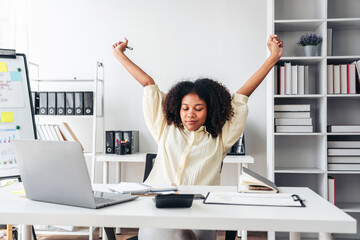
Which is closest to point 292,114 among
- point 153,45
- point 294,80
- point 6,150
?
point 294,80

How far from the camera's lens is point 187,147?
1732 millimetres

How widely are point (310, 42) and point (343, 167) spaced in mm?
1048

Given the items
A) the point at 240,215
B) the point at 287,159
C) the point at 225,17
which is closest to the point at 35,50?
the point at 225,17

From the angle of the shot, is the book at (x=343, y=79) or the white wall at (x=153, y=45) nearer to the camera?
the book at (x=343, y=79)

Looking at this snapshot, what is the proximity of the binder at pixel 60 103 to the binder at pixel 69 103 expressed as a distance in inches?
1.1

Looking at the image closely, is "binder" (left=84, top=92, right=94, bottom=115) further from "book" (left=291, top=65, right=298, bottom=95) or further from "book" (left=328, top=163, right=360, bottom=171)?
"book" (left=328, top=163, right=360, bottom=171)

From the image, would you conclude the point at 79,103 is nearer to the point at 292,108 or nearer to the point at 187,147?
the point at 187,147

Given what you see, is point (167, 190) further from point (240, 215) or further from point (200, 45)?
point (200, 45)

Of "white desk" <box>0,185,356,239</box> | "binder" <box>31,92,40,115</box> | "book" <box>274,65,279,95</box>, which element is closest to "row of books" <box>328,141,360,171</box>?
"book" <box>274,65,279,95</box>

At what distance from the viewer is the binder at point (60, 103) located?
3150 mm

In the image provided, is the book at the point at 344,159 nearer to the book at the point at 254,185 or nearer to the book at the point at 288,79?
the book at the point at 288,79

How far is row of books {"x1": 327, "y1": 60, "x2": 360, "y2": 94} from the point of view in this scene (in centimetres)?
289

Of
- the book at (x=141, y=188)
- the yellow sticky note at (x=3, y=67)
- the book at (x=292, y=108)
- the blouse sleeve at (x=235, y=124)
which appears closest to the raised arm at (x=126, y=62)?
the blouse sleeve at (x=235, y=124)

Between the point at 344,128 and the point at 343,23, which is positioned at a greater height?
the point at 343,23
